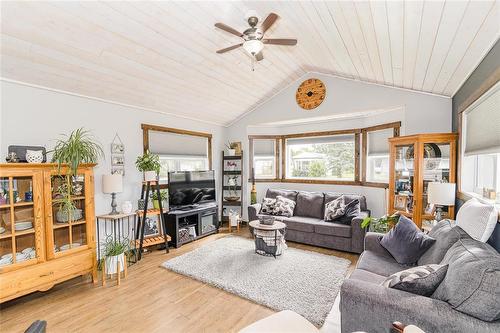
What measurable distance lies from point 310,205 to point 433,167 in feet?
6.84

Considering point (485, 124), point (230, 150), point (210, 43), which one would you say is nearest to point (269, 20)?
point (210, 43)

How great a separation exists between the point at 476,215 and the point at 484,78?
48.0 inches

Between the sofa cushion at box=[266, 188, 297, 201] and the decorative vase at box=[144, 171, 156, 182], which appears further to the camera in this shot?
the sofa cushion at box=[266, 188, 297, 201]

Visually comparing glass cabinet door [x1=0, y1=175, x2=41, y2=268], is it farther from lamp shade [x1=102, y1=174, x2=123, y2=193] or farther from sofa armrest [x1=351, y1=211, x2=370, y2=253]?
sofa armrest [x1=351, y1=211, x2=370, y2=253]

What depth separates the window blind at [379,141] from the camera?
435 cm

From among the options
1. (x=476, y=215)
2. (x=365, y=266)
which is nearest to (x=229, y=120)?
(x=365, y=266)

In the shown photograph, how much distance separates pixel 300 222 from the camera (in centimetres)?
433

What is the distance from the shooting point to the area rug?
2506mm

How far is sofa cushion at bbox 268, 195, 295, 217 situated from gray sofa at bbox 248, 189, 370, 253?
0.12 meters

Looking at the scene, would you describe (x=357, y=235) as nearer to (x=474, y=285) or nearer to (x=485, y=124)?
(x=485, y=124)

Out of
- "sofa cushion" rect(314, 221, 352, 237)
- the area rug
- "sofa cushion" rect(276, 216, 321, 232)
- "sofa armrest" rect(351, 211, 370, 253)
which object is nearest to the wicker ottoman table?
the area rug

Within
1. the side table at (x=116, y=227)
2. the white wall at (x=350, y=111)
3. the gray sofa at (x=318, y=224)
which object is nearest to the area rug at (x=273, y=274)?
the gray sofa at (x=318, y=224)

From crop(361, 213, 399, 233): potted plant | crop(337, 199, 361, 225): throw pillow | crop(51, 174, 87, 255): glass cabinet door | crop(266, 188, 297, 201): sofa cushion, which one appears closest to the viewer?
crop(51, 174, 87, 255): glass cabinet door

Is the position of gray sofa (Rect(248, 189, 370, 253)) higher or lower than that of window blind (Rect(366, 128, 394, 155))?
lower
